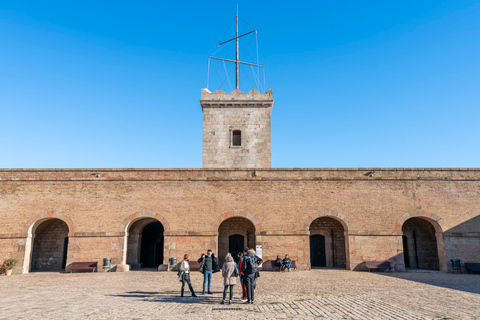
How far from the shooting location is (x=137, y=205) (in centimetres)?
1780

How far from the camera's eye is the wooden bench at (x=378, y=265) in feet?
55.5

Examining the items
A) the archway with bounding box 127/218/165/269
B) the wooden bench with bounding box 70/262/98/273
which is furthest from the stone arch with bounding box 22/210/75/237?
the archway with bounding box 127/218/165/269

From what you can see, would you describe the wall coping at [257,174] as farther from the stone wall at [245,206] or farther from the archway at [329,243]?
the archway at [329,243]

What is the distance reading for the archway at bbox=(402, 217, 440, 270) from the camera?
1888 centimetres

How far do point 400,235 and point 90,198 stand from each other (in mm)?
16443

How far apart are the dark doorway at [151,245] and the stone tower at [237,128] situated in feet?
18.8

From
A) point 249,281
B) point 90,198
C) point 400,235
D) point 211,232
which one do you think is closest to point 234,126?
point 211,232

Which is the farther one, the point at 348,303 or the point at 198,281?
the point at 198,281

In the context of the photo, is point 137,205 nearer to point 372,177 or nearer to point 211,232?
point 211,232

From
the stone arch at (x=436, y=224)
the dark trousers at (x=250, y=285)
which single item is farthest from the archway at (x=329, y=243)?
the dark trousers at (x=250, y=285)

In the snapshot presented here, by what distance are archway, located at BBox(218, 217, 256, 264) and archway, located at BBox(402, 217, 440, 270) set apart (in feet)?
28.9

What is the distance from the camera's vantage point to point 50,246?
18.9 m

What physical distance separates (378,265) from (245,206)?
7.35 m

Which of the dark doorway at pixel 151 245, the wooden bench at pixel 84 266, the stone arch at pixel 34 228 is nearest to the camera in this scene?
the wooden bench at pixel 84 266
